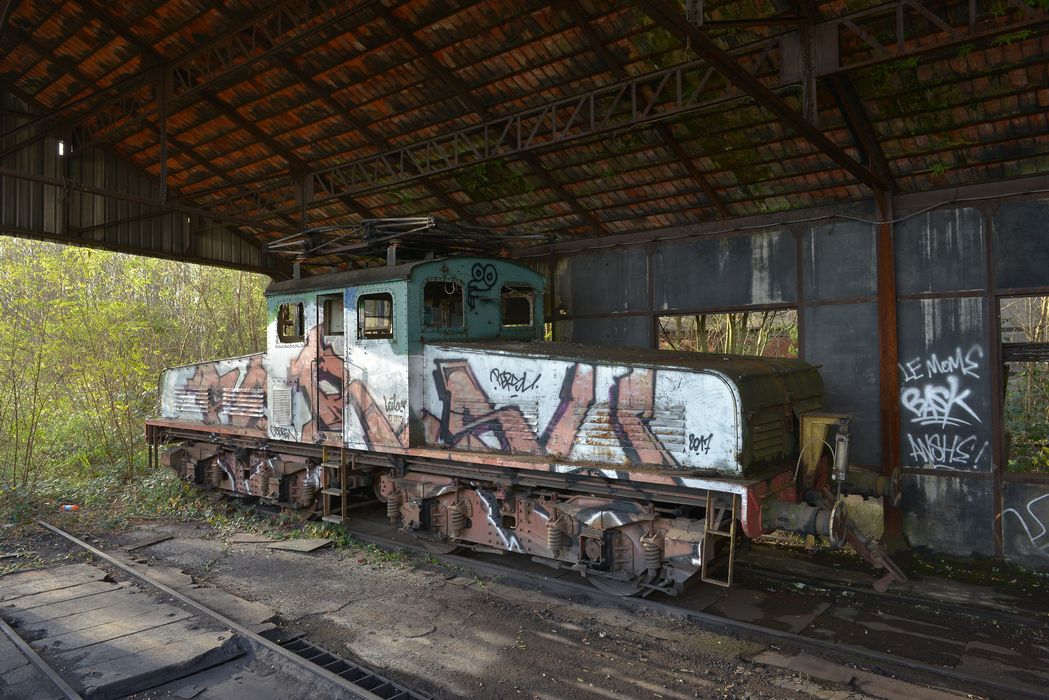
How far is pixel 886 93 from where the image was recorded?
23.8ft

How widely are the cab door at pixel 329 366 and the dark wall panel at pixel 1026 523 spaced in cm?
787

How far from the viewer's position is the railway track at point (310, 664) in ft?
14.4

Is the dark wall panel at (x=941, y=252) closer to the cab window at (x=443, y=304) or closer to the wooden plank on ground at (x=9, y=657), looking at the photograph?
the cab window at (x=443, y=304)

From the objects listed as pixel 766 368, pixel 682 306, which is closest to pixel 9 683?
pixel 766 368

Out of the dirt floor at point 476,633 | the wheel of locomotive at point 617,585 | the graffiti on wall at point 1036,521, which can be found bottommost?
the dirt floor at point 476,633

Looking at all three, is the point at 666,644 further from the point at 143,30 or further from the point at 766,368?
the point at 143,30

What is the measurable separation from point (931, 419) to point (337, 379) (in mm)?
7201

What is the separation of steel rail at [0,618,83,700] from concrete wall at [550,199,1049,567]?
836 cm

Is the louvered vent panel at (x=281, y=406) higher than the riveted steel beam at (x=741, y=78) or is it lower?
lower

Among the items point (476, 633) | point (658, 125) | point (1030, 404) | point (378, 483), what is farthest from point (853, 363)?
point (1030, 404)

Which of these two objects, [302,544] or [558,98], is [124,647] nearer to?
[302,544]

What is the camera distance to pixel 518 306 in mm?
8352

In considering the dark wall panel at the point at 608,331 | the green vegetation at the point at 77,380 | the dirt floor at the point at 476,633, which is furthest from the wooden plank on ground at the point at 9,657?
the dark wall panel at the point at 608,331

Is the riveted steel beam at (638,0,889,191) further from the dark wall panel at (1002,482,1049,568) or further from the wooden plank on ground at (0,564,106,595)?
the wooden plank on ground at (0,564,106,595)
